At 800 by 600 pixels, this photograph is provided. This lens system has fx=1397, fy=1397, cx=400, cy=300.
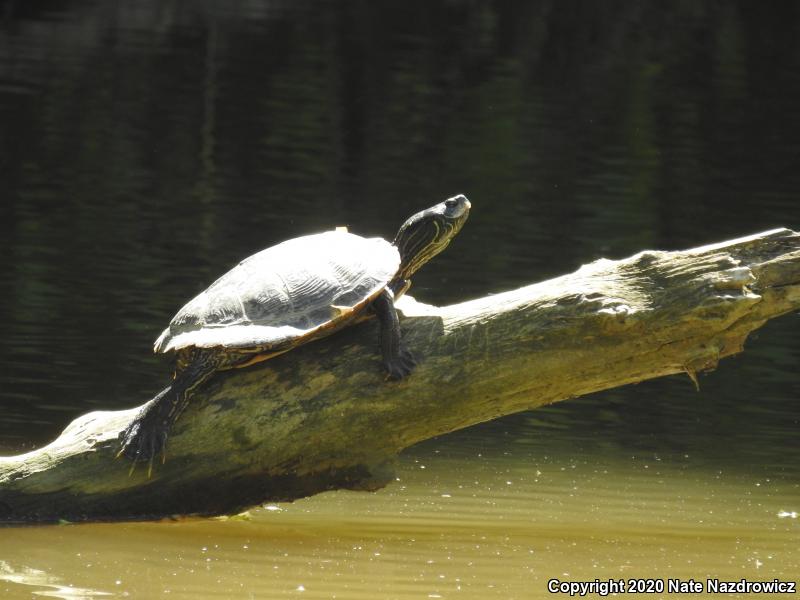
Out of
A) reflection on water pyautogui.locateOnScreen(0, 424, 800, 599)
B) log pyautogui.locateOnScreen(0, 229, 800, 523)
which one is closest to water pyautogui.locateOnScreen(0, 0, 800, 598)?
reflection on water pyautogui.locateOnScreen(0, 424, 800, 599)

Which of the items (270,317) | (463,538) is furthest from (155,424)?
(463,538)

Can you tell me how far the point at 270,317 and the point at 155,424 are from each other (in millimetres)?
606

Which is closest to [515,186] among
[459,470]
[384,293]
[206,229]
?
[206,229]

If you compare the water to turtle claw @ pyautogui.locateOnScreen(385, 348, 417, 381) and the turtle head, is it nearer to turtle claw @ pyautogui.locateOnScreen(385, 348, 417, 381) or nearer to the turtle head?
turtle claw @ pyautogui.locateOnScreen(385, 348, 417, 381)

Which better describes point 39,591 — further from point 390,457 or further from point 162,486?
point 390,457

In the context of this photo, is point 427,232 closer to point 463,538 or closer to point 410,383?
point 410,383

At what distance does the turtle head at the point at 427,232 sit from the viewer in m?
5.88

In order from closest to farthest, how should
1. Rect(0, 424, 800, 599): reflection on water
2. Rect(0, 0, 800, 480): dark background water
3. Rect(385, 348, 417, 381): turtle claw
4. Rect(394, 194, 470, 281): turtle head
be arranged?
1. Rect(0, 424, 800, 599): reflection on water
2. Rect(385, 348, 417, 381): turtle claw
3. Rect(394, 194, 470, 281): turtle head
4. Rect(0, 0, 800, 480): dark background water

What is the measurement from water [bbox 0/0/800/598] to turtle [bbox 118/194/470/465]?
57cm

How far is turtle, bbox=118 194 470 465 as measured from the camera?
5.38m

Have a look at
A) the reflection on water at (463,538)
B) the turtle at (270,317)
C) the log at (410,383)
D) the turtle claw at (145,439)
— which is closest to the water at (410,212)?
the reflection on water at (463,538)

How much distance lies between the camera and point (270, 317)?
5445 mm

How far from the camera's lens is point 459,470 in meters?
6.83

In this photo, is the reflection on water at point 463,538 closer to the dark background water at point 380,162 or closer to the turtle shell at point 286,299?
the dark background water at point 380,162
